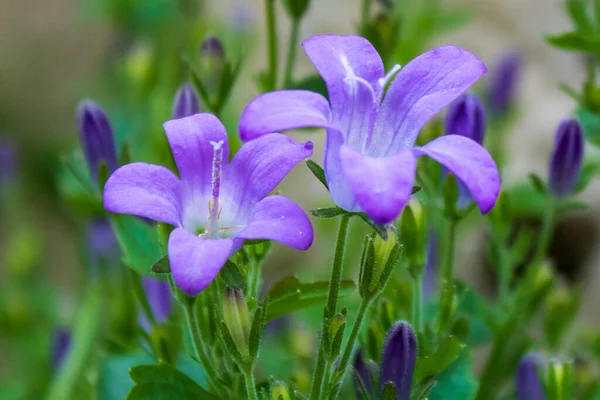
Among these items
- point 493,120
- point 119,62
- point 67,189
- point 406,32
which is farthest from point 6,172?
point 493,120

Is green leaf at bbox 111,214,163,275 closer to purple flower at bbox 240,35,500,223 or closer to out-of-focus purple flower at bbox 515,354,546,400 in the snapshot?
purple flower at bbox 240,35,500,223

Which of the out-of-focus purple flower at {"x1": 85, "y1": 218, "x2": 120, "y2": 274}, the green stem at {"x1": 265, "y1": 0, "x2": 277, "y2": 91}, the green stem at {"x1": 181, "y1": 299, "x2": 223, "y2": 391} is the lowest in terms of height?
the out-of-focus purple flower at {"x1": 85, "y1": 218, "x2": 120, "y2": 274}

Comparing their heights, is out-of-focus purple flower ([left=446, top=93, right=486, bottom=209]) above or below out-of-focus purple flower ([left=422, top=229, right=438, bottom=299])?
above

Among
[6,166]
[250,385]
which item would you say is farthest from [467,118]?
[6,166]

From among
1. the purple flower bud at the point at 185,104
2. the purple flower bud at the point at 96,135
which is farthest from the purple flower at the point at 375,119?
the purple flower bud at the point at 96,135

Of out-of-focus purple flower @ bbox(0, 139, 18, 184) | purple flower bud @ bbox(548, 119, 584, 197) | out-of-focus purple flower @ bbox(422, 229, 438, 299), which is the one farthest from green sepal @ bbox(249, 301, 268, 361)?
out-of-focus purple flower @ bbox(0, 139, 18, 184)

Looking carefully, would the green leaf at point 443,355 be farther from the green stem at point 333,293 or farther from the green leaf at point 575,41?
the green leaf at point 575,41

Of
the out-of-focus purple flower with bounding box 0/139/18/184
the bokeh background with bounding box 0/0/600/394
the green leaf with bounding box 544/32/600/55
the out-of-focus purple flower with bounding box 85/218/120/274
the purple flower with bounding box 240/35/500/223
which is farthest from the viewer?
the bokeh background with bounding box 0/0/600/394

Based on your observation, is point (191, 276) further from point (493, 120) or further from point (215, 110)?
point (493, 120)
